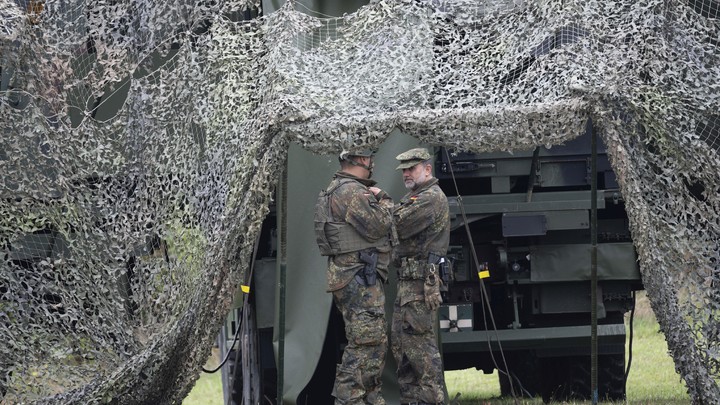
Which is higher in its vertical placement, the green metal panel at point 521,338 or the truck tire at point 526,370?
the green metal panel at point 521,338

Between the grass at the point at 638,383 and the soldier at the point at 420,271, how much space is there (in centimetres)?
193

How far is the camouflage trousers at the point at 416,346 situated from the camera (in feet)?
26.8

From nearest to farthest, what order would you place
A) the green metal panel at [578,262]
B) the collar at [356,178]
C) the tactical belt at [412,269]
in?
the collar at [356,178] → the tactical belt at [412,269] → the green metal panel at [578,262]

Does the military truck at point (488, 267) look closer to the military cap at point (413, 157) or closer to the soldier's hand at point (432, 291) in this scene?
the soldier's hand at point (432, 291)

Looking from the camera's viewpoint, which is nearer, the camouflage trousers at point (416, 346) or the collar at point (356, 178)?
the collar at point (356, 178)

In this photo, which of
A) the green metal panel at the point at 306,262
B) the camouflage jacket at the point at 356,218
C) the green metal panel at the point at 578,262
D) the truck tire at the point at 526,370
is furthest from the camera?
the truck tire at the point at 526,370

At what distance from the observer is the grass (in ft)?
34.2

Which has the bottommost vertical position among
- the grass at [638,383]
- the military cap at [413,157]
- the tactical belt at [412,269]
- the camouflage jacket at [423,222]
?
the grass at [638,383]

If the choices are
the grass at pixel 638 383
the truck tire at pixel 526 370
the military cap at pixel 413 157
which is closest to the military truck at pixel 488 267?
the military cap at pixel 413 157

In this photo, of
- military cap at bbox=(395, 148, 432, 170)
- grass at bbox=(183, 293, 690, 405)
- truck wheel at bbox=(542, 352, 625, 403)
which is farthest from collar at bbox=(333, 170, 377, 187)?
truck wheel at bbox=(542, 352, 625, 403)

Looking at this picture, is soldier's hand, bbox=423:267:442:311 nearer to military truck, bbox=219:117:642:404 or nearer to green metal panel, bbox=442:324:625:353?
military truck, bbox=219:117:642:404

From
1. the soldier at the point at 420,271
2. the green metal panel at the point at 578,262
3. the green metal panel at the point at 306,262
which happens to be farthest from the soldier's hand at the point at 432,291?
the green metal panel at the point at 578,262

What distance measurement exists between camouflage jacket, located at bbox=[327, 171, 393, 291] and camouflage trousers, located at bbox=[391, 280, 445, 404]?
0.35m

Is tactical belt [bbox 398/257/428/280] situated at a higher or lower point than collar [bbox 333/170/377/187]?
lower
